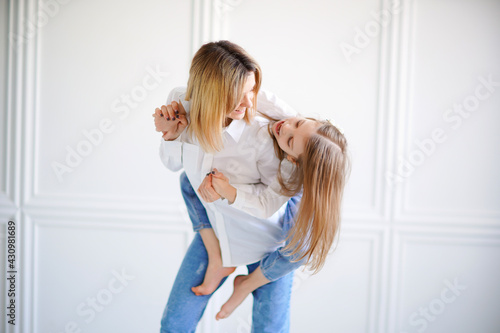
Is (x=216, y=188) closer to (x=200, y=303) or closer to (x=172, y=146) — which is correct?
(x=172, y=146)

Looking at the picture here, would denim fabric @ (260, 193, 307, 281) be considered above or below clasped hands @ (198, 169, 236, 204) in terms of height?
below

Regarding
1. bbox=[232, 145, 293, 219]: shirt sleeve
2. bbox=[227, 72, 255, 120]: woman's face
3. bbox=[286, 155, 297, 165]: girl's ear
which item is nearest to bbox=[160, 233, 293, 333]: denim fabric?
bbox=[232, 145, 293, 219]: shirt sleeve

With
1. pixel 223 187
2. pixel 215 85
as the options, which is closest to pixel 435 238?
pixel 223 187

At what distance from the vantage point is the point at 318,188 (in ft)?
4.39

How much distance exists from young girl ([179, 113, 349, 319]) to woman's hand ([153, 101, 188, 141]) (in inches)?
7.5

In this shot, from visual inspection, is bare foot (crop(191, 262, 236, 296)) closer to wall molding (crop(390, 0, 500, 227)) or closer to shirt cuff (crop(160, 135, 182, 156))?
shirt cuff (crop(160, 135, 182, 156))

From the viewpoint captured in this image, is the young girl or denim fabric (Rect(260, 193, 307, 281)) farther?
denim fabric (Rect(260, 193, 307, 281))

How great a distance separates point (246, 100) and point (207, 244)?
58 cm

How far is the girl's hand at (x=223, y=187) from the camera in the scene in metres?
1.35

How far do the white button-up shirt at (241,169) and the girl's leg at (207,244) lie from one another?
0.10 ft

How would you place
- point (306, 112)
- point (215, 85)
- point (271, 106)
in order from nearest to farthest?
point (215, 85) → point (271, 106) → point (306, 112)

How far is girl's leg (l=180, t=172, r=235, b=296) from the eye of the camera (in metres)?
1.58

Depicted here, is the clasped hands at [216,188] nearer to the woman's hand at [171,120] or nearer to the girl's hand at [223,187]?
the girl's hand at [223,187]

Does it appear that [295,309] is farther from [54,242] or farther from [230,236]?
[54,242]
